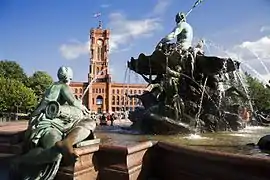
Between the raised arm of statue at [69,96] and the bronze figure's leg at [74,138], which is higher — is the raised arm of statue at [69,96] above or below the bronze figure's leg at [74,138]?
above

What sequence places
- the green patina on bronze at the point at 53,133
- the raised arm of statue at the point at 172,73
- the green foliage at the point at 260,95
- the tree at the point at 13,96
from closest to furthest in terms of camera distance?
the green patina on bronze at the point at 53,133 → the raised arm of statue at the point at 172,73 → the green foliage at the point at 260,95 → the tree at the point at 13,96

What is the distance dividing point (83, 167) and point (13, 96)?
49567 millimetres

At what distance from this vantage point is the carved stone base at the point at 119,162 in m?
4.76

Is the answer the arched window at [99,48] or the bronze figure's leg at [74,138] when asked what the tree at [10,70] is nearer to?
the bronze figure's leg at [74,138]

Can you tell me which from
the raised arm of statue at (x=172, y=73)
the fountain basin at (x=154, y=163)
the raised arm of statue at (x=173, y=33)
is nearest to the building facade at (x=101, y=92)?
the raised arm of statue at (x=173, y=33)

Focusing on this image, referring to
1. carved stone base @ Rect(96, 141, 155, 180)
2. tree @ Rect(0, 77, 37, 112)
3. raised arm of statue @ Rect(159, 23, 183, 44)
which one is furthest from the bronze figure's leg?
tree @ Rect(0, 77, 37, 112)

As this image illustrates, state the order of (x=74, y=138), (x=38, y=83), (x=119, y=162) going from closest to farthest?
1. (x=74, y=138)
2. (x=119, y=162)
3. (x=38, y=83)

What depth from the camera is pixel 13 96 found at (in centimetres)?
5062

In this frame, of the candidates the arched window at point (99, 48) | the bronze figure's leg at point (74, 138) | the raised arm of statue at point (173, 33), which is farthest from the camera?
the arched window at point (99, 48)

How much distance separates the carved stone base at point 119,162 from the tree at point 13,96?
48615mm

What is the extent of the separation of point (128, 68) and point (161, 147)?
6.33 m

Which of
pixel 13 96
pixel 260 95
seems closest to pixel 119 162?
pixel 260 95

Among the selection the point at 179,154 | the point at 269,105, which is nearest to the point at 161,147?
the point at 179,154

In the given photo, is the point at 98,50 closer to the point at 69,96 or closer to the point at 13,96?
the point at 13,96
